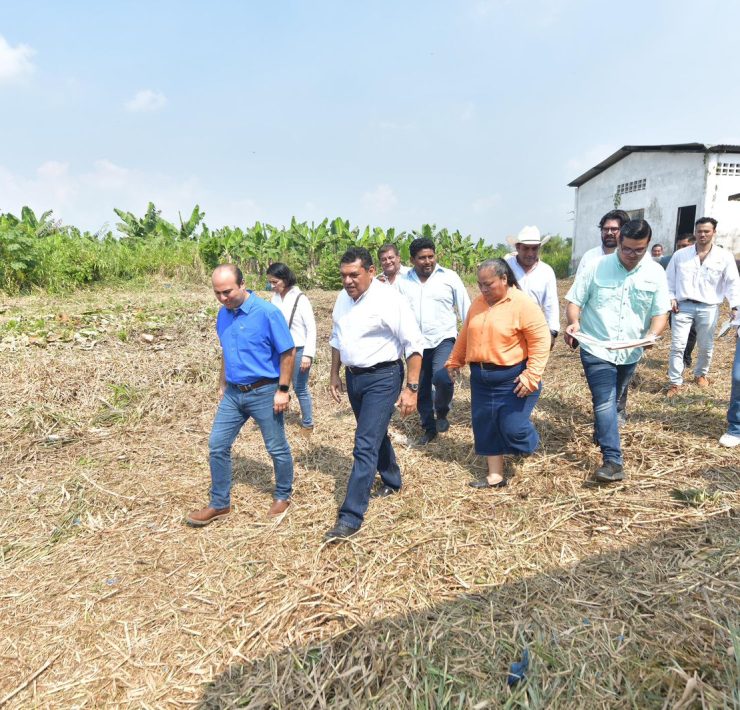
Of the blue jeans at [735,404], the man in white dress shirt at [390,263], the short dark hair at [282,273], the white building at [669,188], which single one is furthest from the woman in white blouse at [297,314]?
the white building at [669,188]

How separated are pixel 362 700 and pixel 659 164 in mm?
18603

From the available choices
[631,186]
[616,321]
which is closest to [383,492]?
[616,321]

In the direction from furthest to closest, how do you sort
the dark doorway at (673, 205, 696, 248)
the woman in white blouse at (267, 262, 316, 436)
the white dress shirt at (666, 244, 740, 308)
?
the dark doorway at (673, 205, 696, 248)
the white dress shirt at (666, 244, 740, 308)
the woman in white blouse at (267, 262, 316, 436)

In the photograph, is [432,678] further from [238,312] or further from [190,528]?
[238,312]

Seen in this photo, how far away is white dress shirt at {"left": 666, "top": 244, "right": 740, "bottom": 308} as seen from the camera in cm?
511

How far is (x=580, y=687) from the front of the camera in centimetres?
204

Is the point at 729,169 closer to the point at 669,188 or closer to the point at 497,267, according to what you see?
the point at 669,188

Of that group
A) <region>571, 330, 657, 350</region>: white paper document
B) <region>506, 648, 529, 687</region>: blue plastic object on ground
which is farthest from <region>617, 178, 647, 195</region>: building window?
<region>506, 648, 529, 687</region>: blue plastic object on ground

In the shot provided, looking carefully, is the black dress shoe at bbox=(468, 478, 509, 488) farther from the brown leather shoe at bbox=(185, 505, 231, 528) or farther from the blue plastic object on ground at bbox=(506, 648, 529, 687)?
the brown leather shoe at bbox=(185, 505, 231, 528)

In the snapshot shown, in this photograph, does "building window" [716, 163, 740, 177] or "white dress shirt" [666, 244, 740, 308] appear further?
"building window" [716, 163, 740, 177]

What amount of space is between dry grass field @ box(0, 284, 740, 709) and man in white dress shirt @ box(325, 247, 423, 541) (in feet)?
0.90

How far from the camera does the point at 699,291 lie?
5406 mm

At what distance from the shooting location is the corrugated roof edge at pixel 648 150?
45.6ft

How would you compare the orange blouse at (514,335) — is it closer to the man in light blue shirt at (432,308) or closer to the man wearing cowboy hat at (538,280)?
the man in light blue shirt at (432,308)
